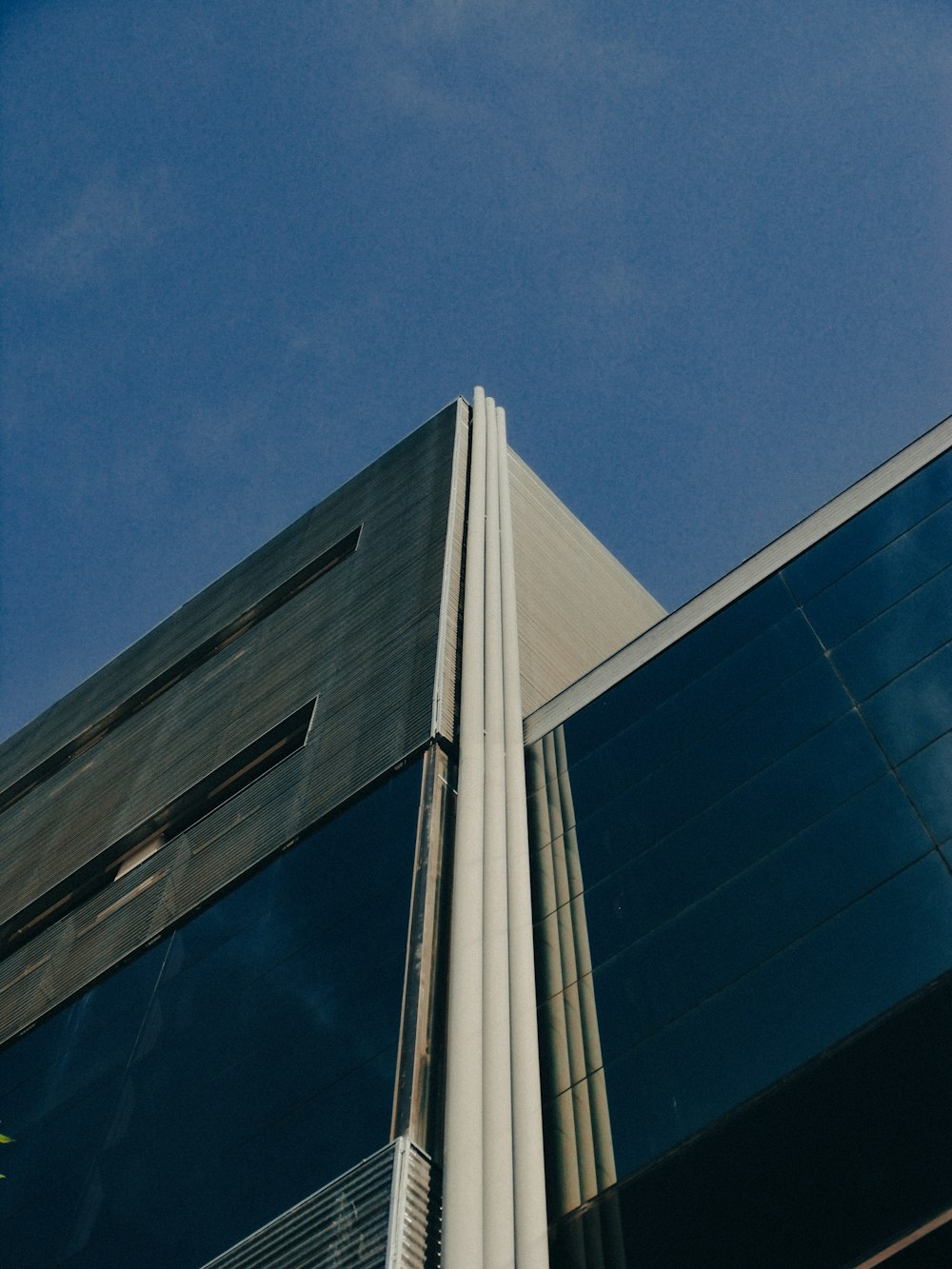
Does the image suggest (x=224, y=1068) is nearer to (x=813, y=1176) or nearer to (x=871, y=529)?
(x=813, y=1176)

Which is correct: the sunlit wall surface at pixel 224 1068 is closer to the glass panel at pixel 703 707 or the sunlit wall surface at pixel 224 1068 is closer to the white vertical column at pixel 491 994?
the white vertical column at pixel 491 994

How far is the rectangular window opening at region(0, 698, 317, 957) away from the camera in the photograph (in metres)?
21.0

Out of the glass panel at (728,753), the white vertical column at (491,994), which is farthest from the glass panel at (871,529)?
the white vertical column at (491,994)

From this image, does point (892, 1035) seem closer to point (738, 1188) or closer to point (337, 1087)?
point (738, 1188)

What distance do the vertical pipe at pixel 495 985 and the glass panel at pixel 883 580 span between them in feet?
14.6

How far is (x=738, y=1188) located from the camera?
10.4 m

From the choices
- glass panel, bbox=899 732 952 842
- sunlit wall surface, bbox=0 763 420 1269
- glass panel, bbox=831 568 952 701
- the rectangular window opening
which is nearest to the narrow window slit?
the rectangular window opening

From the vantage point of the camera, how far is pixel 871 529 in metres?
16.3

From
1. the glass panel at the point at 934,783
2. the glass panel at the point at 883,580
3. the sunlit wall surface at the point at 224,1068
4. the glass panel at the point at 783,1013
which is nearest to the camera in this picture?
the glass panel at the point at 783,1013

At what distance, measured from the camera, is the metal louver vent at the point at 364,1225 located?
10180 mm

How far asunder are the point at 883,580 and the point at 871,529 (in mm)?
1193

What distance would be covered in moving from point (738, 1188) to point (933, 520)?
8.60m

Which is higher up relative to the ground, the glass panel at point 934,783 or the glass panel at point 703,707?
the glass panel at point 703,707

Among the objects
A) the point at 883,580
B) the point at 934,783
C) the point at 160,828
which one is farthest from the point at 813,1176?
the point at 160,828
